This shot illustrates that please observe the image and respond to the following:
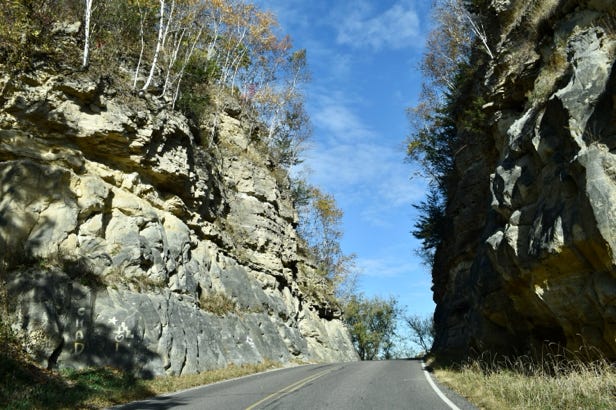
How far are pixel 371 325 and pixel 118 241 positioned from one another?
187ft

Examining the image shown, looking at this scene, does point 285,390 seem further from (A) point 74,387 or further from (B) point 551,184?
(B) point 551,184

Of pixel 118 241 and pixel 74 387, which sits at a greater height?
pixel 118 241

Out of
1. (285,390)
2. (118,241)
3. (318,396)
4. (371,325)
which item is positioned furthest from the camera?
(371,325)

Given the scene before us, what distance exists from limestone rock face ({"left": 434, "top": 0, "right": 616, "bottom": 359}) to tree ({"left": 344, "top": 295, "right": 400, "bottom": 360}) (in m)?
51.2

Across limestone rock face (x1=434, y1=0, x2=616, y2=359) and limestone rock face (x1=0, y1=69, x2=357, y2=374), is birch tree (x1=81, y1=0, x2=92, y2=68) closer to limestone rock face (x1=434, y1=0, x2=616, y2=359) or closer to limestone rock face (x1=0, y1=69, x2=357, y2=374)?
limestone rock face (x1=0, y1=69, x2=357, y2=374)

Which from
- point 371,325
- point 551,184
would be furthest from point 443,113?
point 371,325

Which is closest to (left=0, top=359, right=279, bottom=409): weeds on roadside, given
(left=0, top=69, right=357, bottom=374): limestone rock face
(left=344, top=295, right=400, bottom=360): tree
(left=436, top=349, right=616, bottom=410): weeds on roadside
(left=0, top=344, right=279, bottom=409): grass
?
(left=0, top=344, right=279, bottom=409): grass

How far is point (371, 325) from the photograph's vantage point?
228 feet

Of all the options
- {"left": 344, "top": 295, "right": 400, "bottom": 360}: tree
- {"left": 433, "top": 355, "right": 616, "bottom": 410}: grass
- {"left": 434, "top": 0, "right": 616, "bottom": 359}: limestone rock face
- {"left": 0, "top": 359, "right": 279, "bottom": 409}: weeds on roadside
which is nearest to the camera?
{"left": 433, "top": 355, "right": 616, "bottom": 410}: grass

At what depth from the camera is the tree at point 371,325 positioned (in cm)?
6638

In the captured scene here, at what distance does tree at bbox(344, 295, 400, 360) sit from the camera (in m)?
66.4

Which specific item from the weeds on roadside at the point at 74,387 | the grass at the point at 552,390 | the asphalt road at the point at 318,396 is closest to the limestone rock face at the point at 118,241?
the weeds on roadside at the point at 74,387

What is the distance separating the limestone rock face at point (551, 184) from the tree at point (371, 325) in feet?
168

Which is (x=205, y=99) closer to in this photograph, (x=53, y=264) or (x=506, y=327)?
(x=53, y=264)
